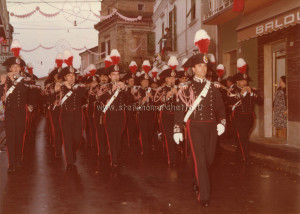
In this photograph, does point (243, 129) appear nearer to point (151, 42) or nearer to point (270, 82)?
point (270, 82)

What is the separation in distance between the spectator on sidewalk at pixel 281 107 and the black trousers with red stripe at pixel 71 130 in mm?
6839

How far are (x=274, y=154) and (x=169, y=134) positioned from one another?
2.84 m

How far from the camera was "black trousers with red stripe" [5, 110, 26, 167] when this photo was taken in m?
8.92

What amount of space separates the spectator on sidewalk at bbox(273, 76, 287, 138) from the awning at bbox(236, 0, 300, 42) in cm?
183

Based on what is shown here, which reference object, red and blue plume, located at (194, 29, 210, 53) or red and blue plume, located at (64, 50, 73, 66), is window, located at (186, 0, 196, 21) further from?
red and blue plume, located at (194, 29, 210, 53)

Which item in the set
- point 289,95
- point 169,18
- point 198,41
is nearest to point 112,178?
point 198,41

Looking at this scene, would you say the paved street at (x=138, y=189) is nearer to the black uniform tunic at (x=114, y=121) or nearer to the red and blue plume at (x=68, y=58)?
the black uniform tunic at (x=114, y=121)

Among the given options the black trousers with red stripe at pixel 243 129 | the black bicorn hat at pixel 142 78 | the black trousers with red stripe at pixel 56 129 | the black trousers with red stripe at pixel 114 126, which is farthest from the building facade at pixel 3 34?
the black trousers with red stripe at pixel 243 129

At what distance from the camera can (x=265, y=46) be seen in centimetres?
1484

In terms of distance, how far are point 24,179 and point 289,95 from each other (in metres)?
8.32

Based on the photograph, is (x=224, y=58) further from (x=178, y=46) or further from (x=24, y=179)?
(x=24, y=179)

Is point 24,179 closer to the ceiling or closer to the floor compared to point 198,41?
closer to the floor

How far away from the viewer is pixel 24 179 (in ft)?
26.6

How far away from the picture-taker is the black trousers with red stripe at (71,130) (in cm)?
921
